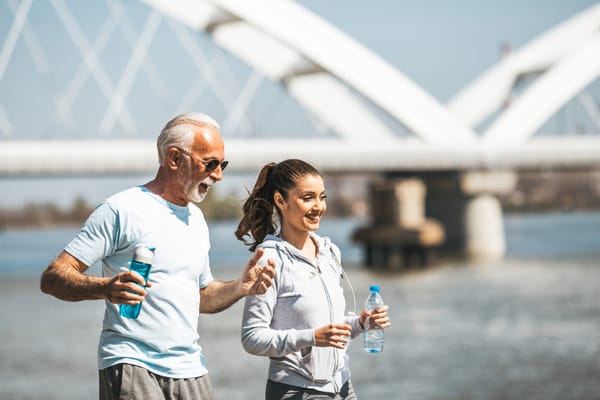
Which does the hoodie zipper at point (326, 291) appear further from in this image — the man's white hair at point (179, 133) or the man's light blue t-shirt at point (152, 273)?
the man's white hair at point (179, 133)

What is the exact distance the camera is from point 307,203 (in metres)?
4.10

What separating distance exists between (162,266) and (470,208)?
4320 centimetres

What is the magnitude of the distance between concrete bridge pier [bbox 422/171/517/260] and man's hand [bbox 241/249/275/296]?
138ft

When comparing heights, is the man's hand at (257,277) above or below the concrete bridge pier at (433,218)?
below

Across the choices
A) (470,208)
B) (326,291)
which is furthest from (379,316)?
(470,208)

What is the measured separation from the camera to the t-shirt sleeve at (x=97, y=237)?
3.70 m

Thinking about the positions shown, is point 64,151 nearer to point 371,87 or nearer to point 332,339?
point 371,87

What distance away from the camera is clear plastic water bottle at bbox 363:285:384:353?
4.12 meters

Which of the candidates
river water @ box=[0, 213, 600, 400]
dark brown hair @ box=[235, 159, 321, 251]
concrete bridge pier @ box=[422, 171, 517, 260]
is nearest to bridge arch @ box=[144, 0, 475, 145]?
concrete bridge pier @ box=[422, 171, 517, 260]

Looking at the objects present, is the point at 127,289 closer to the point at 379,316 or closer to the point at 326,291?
the point at 326,291

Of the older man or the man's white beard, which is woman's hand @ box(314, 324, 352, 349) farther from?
the man's white beard

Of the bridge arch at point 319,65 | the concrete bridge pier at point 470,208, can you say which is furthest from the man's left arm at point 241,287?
the concrete bridge pier at point 470,208

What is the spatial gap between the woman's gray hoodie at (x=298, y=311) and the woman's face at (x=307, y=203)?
98 mm

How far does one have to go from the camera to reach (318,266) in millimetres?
4160
